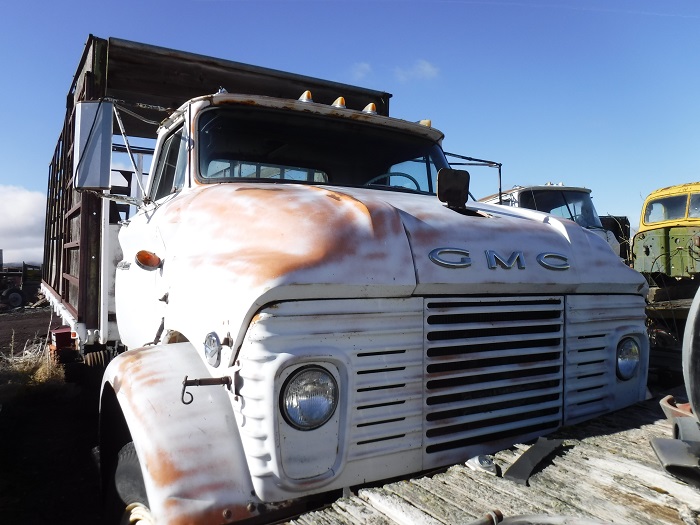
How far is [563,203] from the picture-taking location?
10531mm

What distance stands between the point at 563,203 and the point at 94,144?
9078mm

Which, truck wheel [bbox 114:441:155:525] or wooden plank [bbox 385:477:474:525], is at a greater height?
wooden plank [bbox 385:477:474:525]

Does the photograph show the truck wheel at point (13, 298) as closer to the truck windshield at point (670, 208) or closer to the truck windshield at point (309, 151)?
the truck windshield at point (670, 208)

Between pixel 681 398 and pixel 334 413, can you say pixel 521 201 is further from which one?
pixel 334 413

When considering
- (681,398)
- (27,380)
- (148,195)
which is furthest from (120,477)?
(27,380)

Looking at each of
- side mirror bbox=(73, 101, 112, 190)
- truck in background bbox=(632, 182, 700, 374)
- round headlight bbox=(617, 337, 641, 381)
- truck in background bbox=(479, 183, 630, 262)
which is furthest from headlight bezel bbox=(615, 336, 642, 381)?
truck in background bbox=(479, 183, 630, 262)

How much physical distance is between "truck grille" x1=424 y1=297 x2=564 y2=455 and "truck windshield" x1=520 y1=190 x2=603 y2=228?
8295 millimetres

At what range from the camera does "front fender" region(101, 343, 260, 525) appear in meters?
1.84

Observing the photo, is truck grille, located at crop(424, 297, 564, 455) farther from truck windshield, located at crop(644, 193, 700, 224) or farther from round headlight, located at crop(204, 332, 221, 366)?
truck windshield, located at crop(644, 193, 700, 224)

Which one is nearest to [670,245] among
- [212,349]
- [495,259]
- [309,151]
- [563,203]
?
[563,203]

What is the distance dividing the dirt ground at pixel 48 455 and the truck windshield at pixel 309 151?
2501mm

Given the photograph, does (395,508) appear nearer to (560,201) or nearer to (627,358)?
(627,358)

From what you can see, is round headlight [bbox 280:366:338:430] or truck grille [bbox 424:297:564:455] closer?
round headlight [bbox 280:366:338:430]

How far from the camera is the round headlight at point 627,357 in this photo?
281cm
